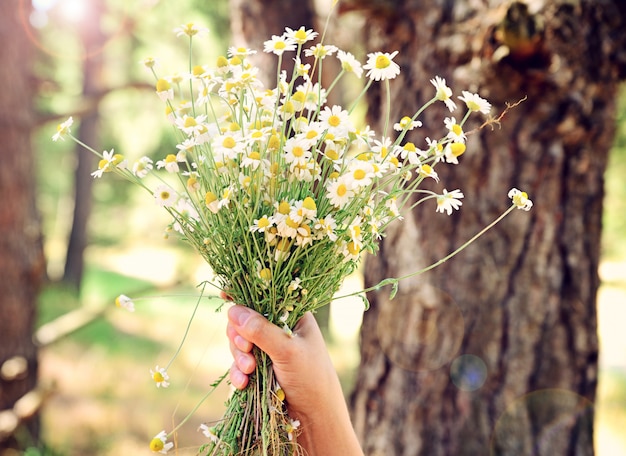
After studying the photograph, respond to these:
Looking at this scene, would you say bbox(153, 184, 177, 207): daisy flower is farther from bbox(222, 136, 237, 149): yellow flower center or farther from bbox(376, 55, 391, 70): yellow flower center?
bbox(376, 55, 391, 70): yellow flower center

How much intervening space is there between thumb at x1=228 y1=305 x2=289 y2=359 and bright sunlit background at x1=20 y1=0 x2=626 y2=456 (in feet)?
0.55

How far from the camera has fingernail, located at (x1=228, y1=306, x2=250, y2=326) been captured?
54.1 inches

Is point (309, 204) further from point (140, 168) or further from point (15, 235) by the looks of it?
point (15, 235)

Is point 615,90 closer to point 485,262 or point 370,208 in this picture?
point 485,262

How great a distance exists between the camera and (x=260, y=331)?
1.35 m

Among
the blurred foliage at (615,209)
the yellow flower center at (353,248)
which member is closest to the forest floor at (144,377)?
the blurred foliage at (615,209)

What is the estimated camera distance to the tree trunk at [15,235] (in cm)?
369

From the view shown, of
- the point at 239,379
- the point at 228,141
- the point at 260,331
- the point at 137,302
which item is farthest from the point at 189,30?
the point at 137,302

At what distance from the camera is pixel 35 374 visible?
12.8 feet

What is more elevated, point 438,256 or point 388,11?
point 388,11

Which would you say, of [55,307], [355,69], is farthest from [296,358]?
[55,307]

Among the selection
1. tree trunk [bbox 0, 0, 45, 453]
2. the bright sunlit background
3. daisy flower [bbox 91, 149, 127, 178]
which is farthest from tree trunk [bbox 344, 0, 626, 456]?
tree trunk [bbox 0, 0, 45, 453]

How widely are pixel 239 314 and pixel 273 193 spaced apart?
289 millimetres

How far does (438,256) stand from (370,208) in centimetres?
123
